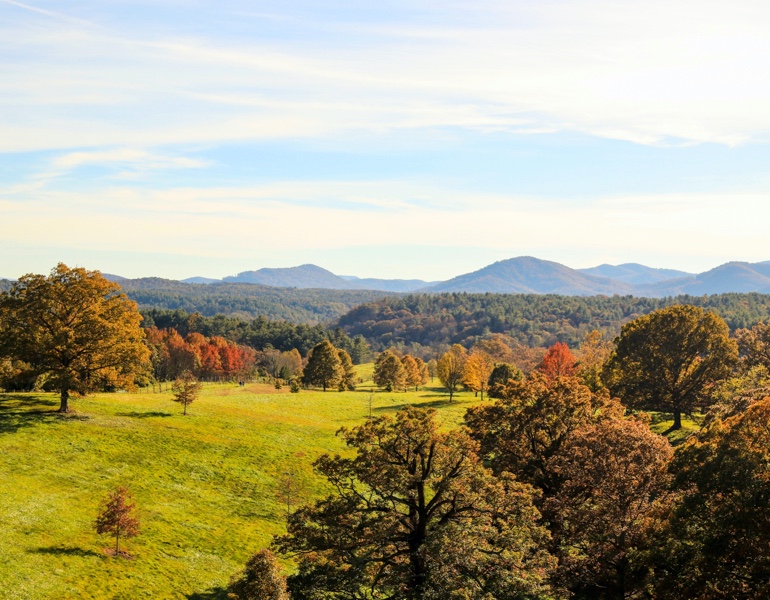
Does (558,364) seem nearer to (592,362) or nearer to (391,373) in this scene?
(592,362)

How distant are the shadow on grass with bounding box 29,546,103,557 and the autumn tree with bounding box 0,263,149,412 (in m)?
26.4

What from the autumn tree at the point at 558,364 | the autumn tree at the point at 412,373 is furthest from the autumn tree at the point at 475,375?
the autumn tree at the point at 412,373

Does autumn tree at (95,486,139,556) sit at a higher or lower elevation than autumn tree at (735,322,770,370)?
lower

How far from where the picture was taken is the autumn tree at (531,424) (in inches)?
1496

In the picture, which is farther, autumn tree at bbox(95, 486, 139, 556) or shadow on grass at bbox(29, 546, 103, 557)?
autumn tree at bbox(95, 486, 139, 556)

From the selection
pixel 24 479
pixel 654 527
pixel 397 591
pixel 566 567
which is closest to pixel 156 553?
pixel 24 479

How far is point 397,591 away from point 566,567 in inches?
363

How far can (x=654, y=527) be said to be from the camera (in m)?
28.1

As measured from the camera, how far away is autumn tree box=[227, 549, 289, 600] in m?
28.3

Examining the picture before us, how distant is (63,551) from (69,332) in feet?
95.4

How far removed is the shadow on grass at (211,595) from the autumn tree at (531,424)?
708 inches

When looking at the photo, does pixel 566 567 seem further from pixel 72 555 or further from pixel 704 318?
pixel 704 318

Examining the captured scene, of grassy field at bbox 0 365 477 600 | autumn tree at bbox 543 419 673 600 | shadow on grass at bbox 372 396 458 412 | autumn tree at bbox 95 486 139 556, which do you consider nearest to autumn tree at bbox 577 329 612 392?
shadow on grass at bbox 372 396 458 412

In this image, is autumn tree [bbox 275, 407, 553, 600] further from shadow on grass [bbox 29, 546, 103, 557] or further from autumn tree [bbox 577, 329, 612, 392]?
autumn tree [bbox 577, 329, 612, 392]
